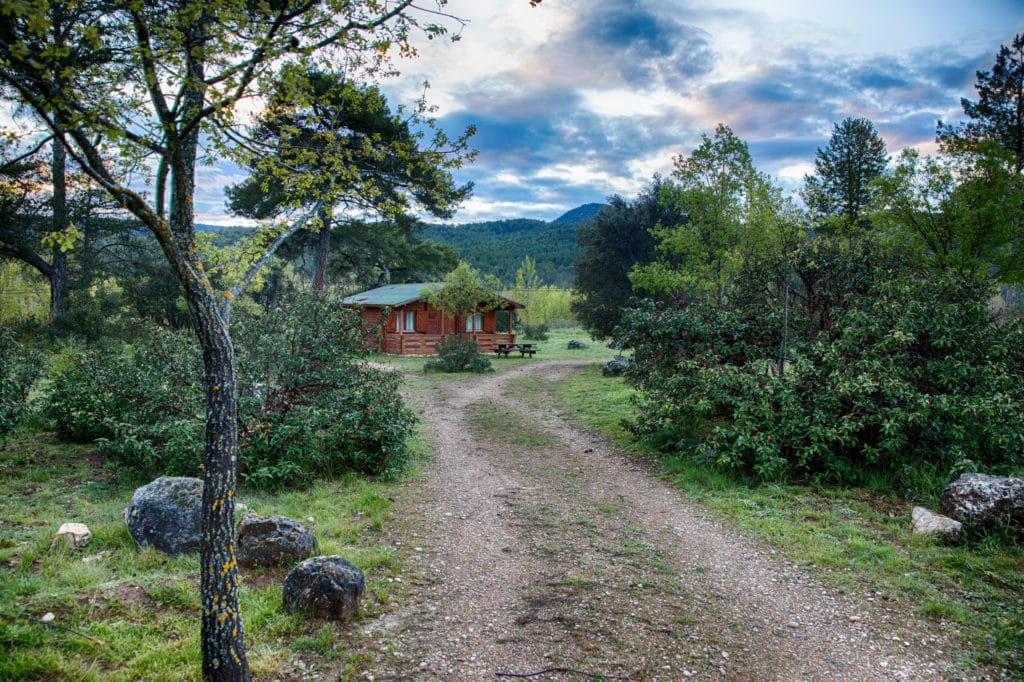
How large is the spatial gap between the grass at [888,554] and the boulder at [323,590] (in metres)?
4.07

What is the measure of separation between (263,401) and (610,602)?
544 cm

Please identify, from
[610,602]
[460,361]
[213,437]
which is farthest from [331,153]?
[460,361]

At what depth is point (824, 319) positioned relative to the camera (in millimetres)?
9469

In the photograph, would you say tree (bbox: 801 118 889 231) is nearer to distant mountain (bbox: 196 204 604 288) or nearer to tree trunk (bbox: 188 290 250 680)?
tree trunk (bbox: 188 290 250 680)

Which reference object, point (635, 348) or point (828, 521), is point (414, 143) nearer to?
point (828, 521)

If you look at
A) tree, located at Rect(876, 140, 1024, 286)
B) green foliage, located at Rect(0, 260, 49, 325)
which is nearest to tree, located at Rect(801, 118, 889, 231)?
tree, located at Rect(876, 140, 1024, 286)

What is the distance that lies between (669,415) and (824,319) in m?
3.07

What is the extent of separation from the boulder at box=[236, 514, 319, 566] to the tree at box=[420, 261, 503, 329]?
2043 cm

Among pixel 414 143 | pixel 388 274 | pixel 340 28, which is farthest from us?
pixel 388 274

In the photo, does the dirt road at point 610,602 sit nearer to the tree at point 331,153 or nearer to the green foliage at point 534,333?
the tree at point 331,153

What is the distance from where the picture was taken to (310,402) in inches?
320

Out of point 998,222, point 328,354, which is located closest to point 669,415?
point 328,354

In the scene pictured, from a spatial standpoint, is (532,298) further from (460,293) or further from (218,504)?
(218,504)

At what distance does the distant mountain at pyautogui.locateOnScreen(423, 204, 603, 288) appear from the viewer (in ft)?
253
